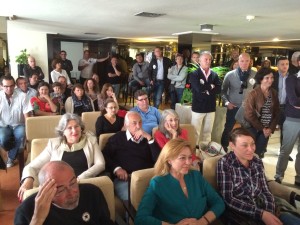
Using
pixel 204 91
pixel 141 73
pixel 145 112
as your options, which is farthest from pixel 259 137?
pixel 141 73

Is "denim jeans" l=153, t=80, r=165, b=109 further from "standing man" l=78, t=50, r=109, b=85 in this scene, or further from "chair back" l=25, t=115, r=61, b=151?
"chair back" l=25, t=115, r=61, b=151

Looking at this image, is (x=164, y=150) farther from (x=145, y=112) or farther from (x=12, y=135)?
(x=12, y=135)

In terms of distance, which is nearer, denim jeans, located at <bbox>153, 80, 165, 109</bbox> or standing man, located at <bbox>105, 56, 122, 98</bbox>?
denim jeans, located at <bbox>153, 80, 165, 109</bbox>

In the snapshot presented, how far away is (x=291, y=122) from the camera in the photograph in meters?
2.97

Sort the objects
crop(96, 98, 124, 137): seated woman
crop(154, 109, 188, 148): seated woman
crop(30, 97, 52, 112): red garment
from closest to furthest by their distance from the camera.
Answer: crop(154, 109, 188, 148): seated woman
crop(96, 98, 124, 137): seated woman
crop(30, 97, 52, 112): red garment

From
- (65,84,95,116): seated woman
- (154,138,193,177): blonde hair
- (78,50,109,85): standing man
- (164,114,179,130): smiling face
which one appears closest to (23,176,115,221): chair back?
(154,138,193,177): blonde hair

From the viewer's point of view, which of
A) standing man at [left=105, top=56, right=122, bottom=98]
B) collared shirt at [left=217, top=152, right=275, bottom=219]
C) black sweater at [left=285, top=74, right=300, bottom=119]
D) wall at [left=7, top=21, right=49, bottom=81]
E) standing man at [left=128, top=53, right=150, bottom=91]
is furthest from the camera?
wall at [left=7, top=21, right=49, bottom=81]

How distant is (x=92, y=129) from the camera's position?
3422mm

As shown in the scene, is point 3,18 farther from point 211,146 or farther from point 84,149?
point 211,146

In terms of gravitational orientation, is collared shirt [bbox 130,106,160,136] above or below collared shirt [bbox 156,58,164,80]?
below

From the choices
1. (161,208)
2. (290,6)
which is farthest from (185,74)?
(161,208)

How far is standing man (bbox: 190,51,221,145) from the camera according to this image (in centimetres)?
376

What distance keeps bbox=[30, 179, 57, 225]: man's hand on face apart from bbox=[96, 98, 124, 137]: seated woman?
180 centimetres

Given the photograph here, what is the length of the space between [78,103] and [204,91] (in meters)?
1.82
